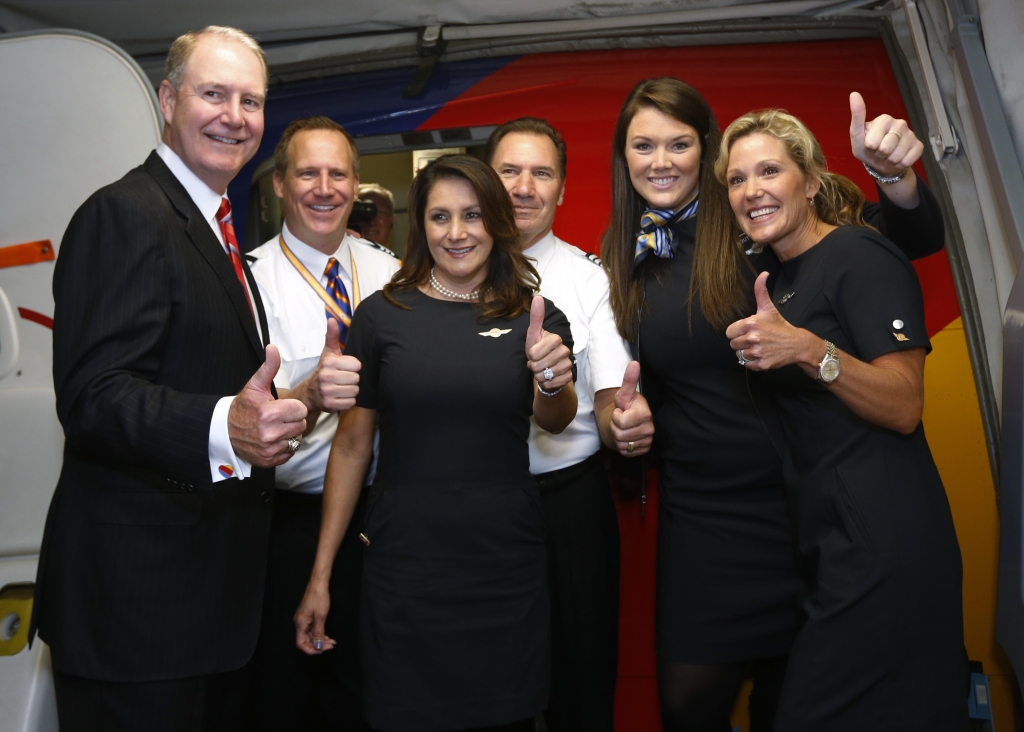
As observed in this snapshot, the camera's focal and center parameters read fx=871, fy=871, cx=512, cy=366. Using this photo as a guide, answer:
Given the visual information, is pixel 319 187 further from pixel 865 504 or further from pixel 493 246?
pixel 865 504

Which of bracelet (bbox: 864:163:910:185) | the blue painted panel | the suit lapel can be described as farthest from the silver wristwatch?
the blue painted panel

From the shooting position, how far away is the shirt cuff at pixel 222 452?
1.66m

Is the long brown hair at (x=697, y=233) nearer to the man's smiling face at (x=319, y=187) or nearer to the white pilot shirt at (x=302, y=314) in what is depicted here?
the white pilot shirt at (x=302, y=314)

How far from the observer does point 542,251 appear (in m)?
2.72

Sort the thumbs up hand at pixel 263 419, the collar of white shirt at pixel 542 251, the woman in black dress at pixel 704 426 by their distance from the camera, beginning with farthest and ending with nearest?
the collar of white shirt at pixel 542 251 → the woman in black dress at pixel 704 426 → the thumbs up hand at pixel 263 419

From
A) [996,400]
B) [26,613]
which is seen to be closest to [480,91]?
[996,400]

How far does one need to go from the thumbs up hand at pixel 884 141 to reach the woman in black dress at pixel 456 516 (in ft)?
2.69

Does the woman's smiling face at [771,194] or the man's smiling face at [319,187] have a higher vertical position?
the man's smiling face at [319,187]

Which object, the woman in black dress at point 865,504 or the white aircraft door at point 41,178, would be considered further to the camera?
the white aircraft door at point 41,178

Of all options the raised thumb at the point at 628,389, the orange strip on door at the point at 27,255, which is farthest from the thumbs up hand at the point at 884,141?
the orange strip on door at the point at 27,255

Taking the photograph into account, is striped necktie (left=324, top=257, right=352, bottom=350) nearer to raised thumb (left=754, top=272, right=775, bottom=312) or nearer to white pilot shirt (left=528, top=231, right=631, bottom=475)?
white pilot shirt (left=528, top=231, right=631, bottom=475)

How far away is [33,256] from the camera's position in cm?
281

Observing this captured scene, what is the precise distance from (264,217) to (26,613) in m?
1.71

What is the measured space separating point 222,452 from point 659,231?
137 cm
